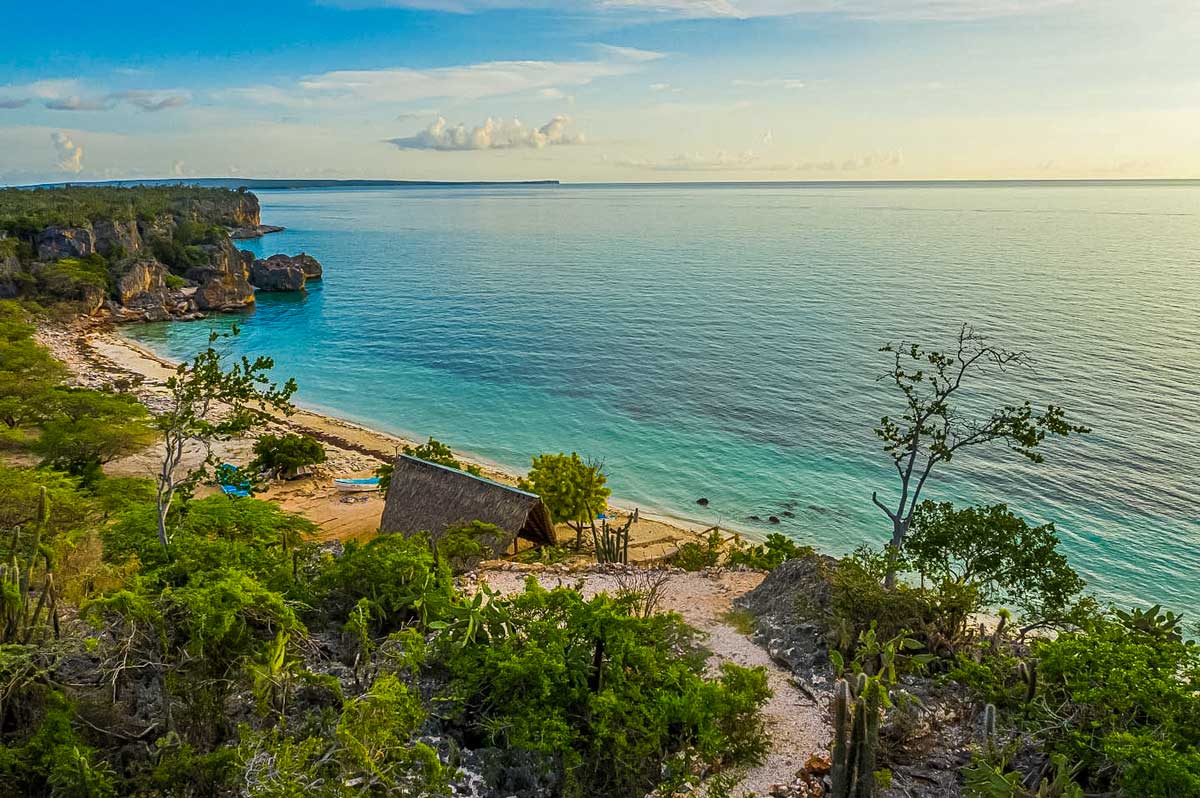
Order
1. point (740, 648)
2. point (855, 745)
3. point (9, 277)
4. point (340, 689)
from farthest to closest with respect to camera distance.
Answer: point (9, 277), point (740, 648), point (340, 689), point (855, 745)

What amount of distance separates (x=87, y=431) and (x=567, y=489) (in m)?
16.5

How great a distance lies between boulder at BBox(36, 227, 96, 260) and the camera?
65625mm

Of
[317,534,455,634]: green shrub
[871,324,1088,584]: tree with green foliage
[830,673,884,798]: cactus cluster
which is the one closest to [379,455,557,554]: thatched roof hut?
[317,534,455,634]: green shrub

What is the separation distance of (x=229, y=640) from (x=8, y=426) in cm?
2488

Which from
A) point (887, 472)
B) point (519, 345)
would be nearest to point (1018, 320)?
point (887, 472)

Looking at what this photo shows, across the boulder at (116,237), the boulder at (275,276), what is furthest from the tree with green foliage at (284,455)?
the boulder at (275,276)

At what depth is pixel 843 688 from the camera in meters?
8.17

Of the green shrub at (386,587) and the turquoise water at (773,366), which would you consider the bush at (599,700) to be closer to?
the green shrub at (386,587)

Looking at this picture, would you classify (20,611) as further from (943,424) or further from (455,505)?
(943,424)

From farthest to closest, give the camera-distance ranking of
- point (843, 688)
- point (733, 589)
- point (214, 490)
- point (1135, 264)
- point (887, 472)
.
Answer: point (1135, 264), point (887, 472), point (214, 490), point (733, 589), point (843, 688)

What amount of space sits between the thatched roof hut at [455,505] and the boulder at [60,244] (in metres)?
60.9

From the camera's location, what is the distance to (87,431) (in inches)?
975

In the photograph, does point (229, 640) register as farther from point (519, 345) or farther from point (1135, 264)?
point (1135, 264)

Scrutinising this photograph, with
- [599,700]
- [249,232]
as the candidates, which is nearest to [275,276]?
[249,232]
